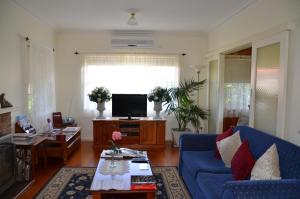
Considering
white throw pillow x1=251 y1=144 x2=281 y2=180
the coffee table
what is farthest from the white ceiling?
the coffee table

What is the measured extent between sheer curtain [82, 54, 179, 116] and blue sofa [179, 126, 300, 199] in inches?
94.0

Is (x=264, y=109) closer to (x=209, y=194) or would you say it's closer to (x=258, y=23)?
(x=258, y=23)

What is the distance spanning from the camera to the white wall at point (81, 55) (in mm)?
Answer: 5531

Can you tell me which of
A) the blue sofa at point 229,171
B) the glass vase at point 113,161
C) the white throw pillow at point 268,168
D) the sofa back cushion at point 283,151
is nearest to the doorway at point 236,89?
the blue sofa at point 229,171

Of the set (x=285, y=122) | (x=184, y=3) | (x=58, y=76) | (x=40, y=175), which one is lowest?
(x=40, y=175)

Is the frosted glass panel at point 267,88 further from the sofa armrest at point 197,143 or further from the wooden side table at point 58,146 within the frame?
the wooden side table at point 58,146

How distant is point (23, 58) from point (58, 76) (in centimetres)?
170

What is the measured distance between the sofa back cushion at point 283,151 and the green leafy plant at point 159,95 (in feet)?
8.83

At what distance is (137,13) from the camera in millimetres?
4066

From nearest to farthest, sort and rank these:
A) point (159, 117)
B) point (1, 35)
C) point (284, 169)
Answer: point (284, 169) < point (1, 35) < point (159, 117)

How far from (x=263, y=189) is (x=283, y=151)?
1.86 feet

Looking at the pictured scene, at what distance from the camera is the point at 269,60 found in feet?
9.93

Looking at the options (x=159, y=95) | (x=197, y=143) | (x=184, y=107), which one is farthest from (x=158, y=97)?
(x=197, y=143)

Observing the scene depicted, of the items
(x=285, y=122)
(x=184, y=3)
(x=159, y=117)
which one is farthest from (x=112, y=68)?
(x=285, y=122)
